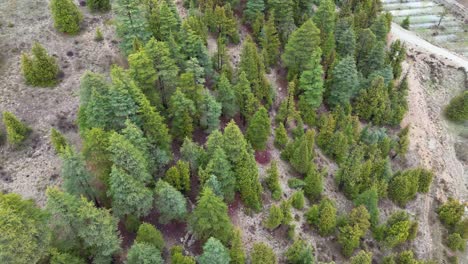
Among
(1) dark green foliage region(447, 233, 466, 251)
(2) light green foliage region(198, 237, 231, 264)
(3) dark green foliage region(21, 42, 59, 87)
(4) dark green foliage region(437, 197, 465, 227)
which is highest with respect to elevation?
(3) dark green foliage region(21, 42, 59, 87)

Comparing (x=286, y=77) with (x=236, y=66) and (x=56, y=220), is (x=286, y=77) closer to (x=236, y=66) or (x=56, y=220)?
(x=236, y=66)

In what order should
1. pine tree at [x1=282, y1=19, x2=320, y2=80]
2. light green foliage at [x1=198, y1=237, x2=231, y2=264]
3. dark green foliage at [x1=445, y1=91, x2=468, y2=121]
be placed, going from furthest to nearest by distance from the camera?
dark green foliage at [x1=445, y1=91, x2=468, y2=121] → pine tree at [x1=282, y1=19, x2=320, y2=80] → light green foliage at [x1=198, y1=237, x2=231, y2=264]

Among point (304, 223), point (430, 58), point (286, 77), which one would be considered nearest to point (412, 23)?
point (430, 58)

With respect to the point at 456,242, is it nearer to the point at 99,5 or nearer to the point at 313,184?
the point at 313,184

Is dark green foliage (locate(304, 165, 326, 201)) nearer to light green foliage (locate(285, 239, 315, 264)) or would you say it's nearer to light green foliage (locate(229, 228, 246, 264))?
light green foliage (locate(285, 239, 315, 264))

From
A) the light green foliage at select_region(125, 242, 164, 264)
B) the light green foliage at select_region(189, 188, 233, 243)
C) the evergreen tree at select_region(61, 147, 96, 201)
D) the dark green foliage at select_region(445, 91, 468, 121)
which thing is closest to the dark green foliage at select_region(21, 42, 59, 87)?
the evergreen tree at select_region(61, 147, 96, 201)

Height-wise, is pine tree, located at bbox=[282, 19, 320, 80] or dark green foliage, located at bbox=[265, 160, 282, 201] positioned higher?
pine tree, located at bbox=[282, 19, 320, 80]
